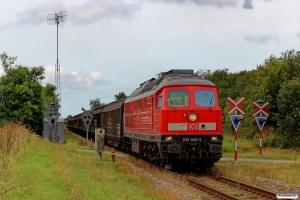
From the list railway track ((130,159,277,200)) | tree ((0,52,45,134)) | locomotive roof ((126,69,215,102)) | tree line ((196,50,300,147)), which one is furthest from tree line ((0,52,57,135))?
railway track ((130,159,277,200))

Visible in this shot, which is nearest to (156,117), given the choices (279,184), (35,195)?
(279,184)

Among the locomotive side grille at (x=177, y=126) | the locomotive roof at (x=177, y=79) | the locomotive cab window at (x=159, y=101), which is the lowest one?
the locomotive side grille at (x=177, y=126)

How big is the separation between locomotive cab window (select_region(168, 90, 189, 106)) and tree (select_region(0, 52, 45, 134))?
29448 mm

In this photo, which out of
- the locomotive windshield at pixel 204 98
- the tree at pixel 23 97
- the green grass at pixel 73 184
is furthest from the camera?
the tree at pixel 23 97

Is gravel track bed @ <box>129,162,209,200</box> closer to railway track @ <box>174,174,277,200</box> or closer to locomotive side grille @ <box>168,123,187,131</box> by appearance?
railway track @ <box>174,174,277,200</box>

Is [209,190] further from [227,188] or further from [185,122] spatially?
[185,122]

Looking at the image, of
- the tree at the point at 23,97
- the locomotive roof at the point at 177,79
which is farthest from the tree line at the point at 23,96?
the locomotive roof at the point at 177,79

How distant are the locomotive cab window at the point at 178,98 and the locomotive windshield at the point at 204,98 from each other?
0.42 meters

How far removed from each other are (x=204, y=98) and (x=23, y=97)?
3140 cm

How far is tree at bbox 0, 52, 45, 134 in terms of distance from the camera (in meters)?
46.1

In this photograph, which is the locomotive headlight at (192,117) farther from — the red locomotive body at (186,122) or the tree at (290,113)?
the tree at (290,113)

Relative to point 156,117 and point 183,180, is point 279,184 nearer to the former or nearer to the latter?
point 183,180

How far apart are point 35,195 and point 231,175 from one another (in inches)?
360

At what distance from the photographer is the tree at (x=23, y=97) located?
46062 mm
